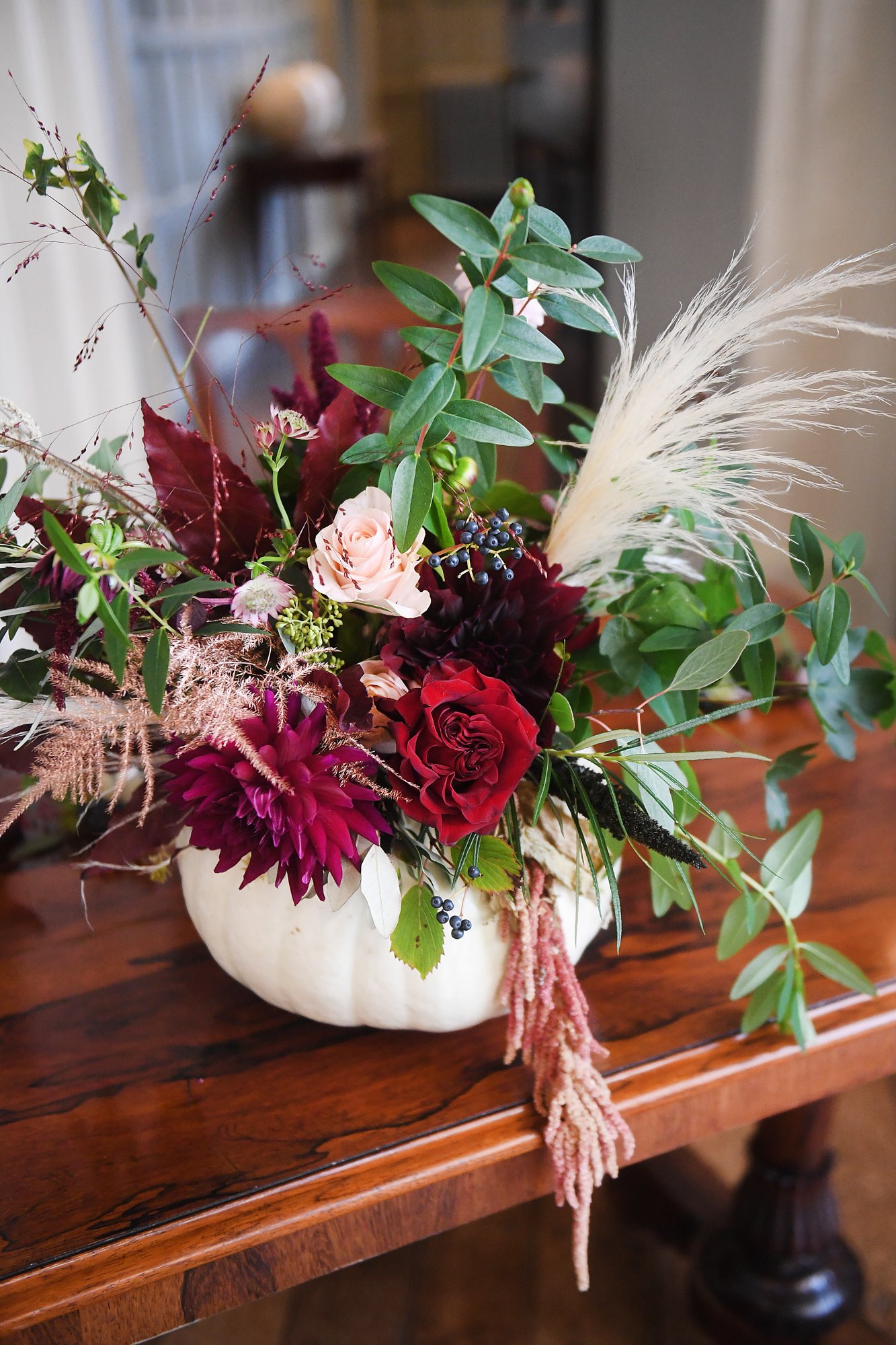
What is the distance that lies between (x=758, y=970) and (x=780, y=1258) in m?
0.56

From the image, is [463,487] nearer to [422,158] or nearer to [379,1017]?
[379,1017]

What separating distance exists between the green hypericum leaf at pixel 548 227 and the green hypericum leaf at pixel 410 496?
0.12m

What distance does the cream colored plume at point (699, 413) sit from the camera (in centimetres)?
50

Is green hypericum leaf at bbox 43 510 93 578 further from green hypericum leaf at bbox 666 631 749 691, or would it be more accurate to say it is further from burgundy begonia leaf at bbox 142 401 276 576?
green hypericum leaf at bbox 666 631 749 691

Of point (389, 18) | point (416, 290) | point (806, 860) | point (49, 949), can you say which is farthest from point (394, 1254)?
point (389, 18)

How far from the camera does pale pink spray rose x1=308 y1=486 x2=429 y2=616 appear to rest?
0.46m

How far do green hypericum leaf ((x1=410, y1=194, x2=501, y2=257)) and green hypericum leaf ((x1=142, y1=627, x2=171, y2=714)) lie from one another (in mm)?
216

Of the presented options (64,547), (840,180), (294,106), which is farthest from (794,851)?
(294,106)

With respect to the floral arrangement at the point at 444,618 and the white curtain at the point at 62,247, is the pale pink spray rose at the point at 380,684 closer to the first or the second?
the floral arrangement at the point at 444,618

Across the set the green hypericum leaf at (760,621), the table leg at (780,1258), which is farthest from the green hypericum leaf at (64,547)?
the table leg at (780,1258)

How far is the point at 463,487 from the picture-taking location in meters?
0.54

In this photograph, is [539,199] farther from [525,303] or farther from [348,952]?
[348,952]

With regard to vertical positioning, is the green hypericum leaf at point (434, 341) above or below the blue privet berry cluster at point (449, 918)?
above

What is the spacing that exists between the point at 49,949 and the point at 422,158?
4608 millimetres
